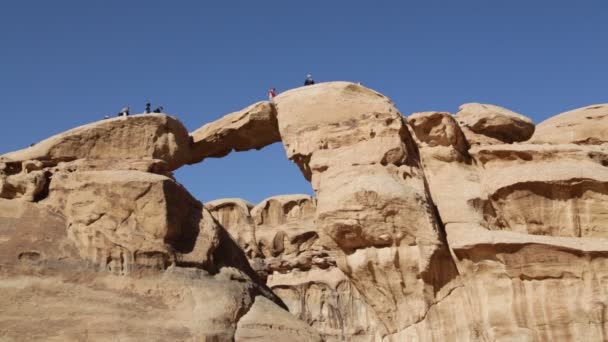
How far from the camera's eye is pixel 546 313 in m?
15.5

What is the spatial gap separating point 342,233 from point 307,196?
1904 centimetres

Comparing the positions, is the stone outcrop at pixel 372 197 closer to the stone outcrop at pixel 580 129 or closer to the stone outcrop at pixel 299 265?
the stone outcrop at pixel 580 129

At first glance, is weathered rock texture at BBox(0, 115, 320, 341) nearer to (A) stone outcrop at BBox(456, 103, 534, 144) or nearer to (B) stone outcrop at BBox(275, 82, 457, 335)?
(B) stone outcrop at BBox(275, 82, 457, 335)

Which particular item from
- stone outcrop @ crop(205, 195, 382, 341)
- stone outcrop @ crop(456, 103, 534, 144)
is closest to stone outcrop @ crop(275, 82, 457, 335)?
stone outcrop @ crop(456, 103, 534, 144)

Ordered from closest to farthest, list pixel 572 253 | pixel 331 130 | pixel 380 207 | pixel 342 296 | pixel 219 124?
pixel 572 253 → pixel 380 207 → pixel 331 130 → pixel 219 124 → pixel 342 296

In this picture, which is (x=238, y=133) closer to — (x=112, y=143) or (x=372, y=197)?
(x=112, y=143)

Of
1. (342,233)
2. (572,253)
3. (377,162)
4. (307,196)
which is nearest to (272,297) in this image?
(342,233)

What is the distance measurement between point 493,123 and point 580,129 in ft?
7.00

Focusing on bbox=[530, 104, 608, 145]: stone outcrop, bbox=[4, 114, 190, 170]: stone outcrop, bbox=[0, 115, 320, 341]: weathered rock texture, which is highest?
bbox=[4, 114, 190, 170]: stone outcrop

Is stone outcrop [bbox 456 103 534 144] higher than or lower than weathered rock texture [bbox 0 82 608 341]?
higher

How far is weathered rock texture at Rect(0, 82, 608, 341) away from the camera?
15367mm

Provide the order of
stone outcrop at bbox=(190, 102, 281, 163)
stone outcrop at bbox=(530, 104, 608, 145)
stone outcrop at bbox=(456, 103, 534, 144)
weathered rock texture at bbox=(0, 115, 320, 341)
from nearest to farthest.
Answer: weathered rock texture at bbox=(0, 115, 320, 341) → stone outcrop at bbox=(456, 103, 534, 144) → stone outcrop at bbox=(530, 104, 608, 145) → stone outcrop at bbox=(190, 102, 281, 163)

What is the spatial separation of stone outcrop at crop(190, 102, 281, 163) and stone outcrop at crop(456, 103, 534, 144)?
479cm

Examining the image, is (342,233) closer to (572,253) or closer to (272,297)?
(272,297)
